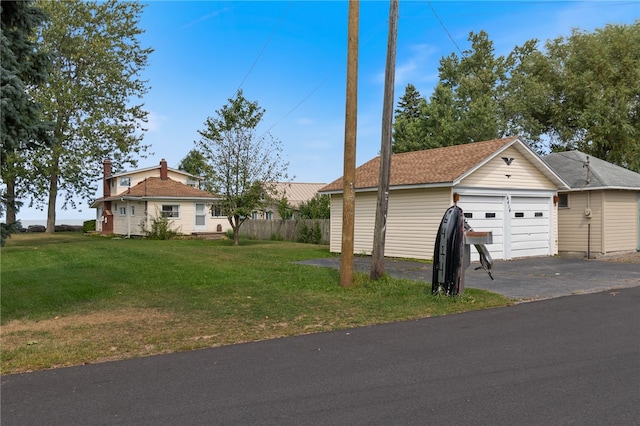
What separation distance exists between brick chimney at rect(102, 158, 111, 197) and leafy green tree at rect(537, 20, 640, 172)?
1292 inches

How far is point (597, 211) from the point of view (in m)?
19.4

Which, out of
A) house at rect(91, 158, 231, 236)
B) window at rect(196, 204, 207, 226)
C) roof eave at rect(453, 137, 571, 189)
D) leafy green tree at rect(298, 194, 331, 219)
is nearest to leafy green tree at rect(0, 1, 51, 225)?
roof eave at rect(453, 137, 571, 189)

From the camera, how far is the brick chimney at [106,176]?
3881cm

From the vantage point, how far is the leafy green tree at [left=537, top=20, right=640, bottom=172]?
31453 mm

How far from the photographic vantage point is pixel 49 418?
4.18 m

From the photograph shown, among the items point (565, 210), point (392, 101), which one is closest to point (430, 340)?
point (392, 101)

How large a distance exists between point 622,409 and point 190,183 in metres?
39.1

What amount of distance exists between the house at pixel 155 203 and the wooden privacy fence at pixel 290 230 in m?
2.62

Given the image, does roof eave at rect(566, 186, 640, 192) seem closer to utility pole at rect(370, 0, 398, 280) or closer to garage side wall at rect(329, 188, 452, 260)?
garage side wall at rect(329, 188, 452, 260)

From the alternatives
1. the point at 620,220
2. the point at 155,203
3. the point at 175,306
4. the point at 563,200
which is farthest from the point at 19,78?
the point at 155,203

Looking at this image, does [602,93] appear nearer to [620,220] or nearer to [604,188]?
[620,220]

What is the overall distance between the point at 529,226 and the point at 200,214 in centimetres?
2309

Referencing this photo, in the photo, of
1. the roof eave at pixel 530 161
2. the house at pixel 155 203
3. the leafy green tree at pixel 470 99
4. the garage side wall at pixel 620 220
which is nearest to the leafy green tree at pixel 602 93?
the leafy green tree at pixel 470 99

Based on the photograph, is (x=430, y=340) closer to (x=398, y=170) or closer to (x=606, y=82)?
(x=398, y=170)
